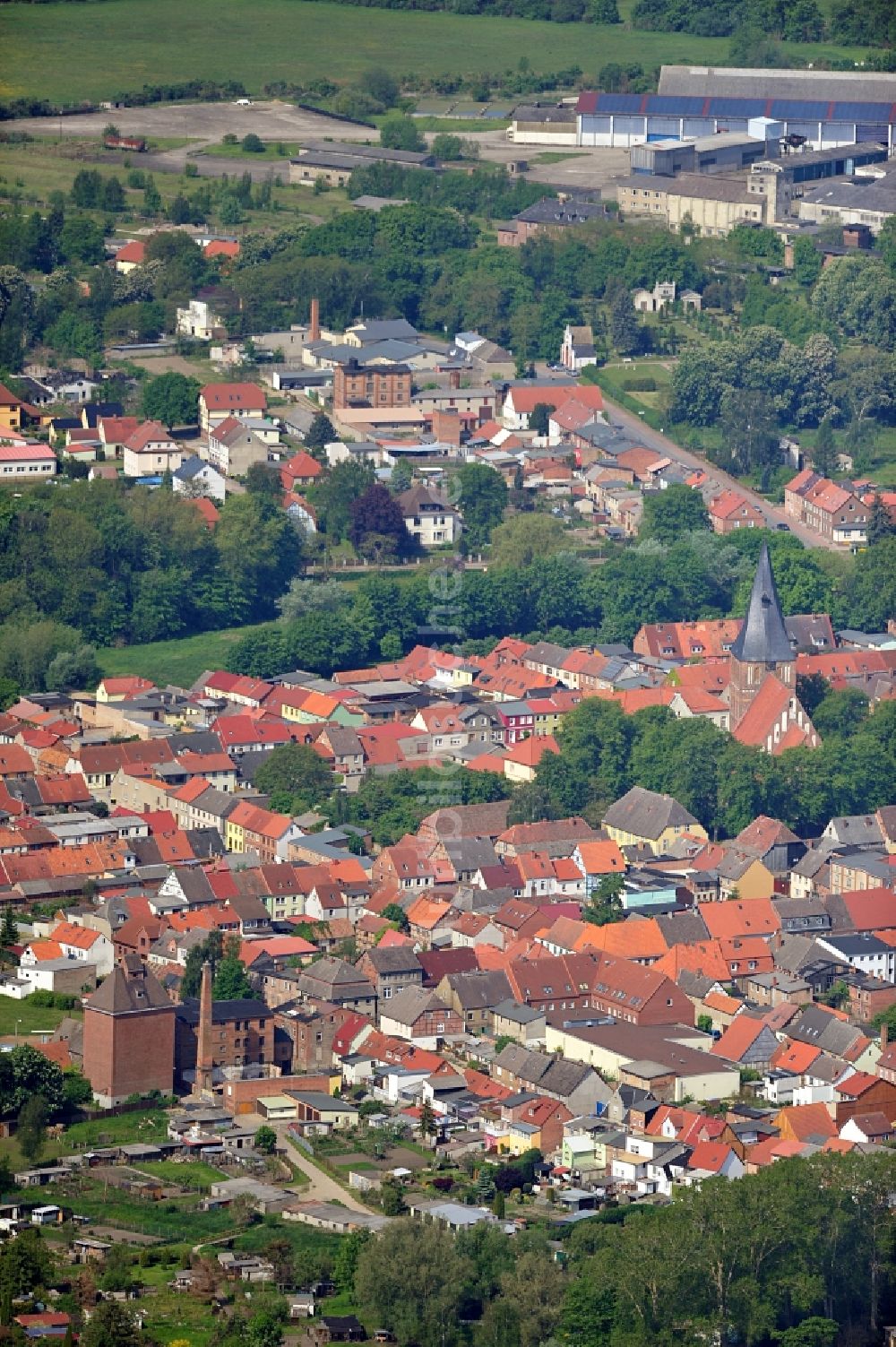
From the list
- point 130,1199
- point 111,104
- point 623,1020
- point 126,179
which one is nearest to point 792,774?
point 623,1020

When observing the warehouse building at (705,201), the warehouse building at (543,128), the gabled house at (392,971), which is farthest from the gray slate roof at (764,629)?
the warehouse building at (543,128)

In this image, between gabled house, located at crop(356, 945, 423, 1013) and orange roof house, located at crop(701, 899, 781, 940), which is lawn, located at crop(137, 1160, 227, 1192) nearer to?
gabled house, located at crop(356, 945, 423, 1013)

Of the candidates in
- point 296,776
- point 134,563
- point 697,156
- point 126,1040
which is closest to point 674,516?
point 134,563

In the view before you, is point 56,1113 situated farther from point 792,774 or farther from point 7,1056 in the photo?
point 792,774

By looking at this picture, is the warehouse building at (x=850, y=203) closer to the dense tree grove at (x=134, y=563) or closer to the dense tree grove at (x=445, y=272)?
the dense tree grove at (x=445, y=272)

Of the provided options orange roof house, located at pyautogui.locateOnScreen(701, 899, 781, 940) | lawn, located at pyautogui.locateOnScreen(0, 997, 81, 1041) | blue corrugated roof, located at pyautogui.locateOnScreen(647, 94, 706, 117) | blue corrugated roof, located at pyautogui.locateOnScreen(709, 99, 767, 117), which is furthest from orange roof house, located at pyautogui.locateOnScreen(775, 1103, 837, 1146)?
blue corrugated roof, located at pyautogui.locateOnScreen(647, 94, 706, 117)

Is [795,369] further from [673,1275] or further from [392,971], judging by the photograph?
[673,1275]
